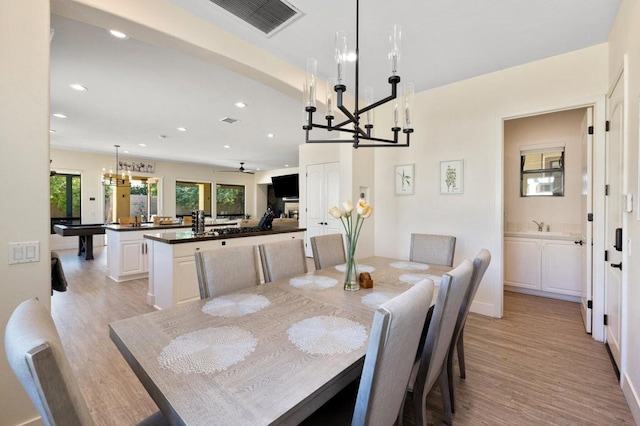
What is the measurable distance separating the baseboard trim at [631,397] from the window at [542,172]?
298cm

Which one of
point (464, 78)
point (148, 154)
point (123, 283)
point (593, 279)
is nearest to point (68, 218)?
point (148, 154)

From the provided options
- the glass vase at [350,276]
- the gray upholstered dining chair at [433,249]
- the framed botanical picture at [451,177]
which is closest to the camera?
the glass vase at [350,276]

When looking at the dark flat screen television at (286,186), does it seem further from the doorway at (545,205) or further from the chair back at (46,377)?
the chair back at (46,377)

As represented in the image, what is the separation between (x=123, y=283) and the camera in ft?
15.0

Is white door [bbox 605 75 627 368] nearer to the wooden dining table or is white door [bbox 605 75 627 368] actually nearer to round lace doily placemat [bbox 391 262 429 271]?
round lace doily placemat [bbox 391 262 429 271]

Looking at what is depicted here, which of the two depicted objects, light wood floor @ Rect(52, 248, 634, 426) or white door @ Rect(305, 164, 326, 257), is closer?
light wood floor @ Rect(52, 248, 634, 426)

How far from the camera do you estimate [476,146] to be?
11.0 ft

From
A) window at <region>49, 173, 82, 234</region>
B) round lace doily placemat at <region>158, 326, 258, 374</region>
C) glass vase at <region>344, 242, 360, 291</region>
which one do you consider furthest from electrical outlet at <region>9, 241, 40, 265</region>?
window at <region>49, 173, 82, 234</region>

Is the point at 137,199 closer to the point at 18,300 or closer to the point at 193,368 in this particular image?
the point at 18,300

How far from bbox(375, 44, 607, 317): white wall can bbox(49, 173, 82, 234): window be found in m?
8.57

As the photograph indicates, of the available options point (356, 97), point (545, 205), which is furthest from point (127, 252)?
point (545, 205)

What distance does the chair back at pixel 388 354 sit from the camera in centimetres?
Result: 84

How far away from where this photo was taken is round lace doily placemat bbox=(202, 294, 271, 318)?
56.8 inches

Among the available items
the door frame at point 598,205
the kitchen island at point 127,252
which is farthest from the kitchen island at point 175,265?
the door frame at point 598,205
